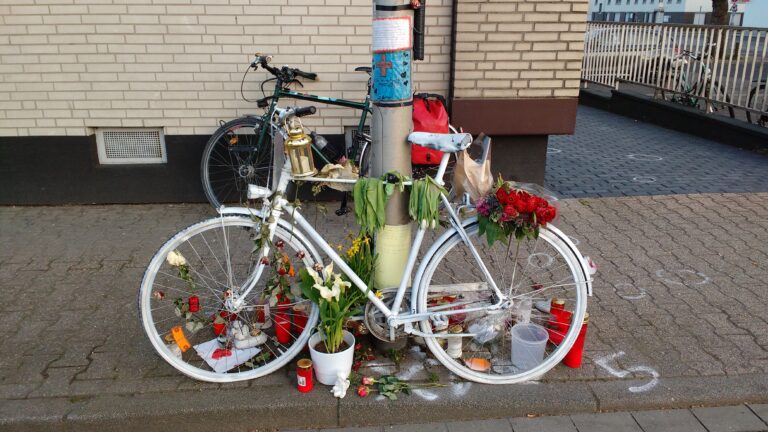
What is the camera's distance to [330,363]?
3.32 meters

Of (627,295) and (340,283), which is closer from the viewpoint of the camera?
(340,283)

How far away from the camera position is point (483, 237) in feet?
11.2

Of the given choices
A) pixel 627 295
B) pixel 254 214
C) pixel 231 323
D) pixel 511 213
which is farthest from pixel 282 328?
pixel 627 295

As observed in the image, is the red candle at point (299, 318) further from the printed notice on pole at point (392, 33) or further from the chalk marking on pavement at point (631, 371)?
the chalk marking on pavement at point (631, 371)

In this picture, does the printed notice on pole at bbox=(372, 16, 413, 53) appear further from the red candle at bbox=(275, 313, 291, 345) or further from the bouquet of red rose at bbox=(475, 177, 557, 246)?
the red candle at bbox=(275, 313, 291, 345)

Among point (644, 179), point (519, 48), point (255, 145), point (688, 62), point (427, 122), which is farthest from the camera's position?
point (688, 62)

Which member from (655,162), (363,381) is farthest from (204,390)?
(655,162)

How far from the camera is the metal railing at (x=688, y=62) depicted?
354 inches

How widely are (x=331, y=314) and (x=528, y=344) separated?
110 centimetres

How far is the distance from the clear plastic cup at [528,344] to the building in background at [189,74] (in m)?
2.95

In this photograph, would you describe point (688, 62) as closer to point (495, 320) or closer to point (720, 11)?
point (495, 320)

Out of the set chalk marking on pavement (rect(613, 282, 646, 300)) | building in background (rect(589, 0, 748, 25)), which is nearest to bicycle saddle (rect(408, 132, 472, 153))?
chalk marking on pavement (rect(613, 282, 646, 300))

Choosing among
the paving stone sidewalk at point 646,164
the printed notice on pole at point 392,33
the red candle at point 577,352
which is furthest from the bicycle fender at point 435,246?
the paving stone sidewalk at point 646,164

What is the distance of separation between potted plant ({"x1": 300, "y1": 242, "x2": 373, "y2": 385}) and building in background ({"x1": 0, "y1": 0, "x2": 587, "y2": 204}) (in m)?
3.07
